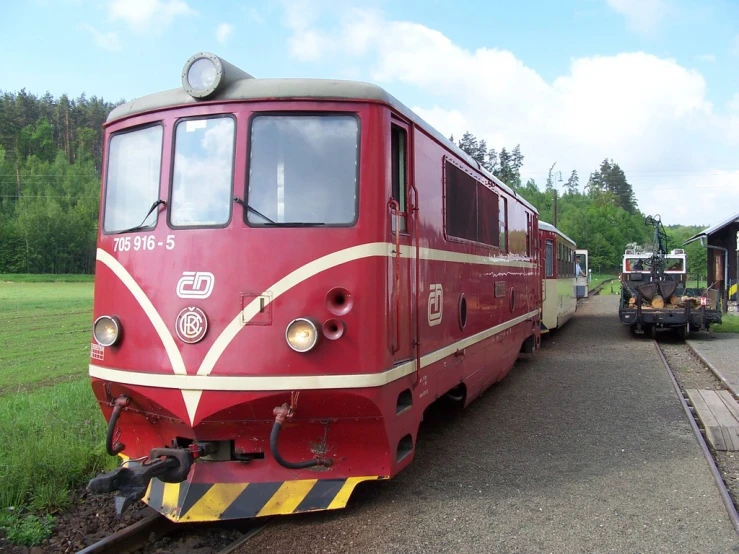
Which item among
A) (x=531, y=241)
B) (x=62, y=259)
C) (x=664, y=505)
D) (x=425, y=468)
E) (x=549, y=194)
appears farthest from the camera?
(x=549, y=194)

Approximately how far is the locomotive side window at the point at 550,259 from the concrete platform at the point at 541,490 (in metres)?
6.01

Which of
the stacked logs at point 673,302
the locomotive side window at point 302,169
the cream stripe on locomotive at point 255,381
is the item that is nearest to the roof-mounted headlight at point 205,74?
the locomotive side window at point 302,169

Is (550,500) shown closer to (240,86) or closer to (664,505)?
(664,505)

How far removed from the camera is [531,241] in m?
10.8

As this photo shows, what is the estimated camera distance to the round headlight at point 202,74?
4.15 metres

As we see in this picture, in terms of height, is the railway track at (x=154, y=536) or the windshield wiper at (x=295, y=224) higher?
the windshield wiper at (x=295, y=224)

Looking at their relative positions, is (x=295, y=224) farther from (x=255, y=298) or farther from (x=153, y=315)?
(x=153, y=315)

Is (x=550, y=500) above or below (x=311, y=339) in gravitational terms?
below

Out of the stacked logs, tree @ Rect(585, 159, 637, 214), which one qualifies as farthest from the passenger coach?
tree @ Rect(585, 159, 637, 214)

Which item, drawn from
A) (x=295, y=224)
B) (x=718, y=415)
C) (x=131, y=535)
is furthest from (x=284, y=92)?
(x=718, y=415)

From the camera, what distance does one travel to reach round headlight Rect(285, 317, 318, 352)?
392 cm

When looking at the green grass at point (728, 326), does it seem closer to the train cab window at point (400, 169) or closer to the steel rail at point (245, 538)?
the train cab window at point (400, 169)

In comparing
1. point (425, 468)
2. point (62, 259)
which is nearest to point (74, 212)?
point (62, 259)

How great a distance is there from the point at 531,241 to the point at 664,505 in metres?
6.46
